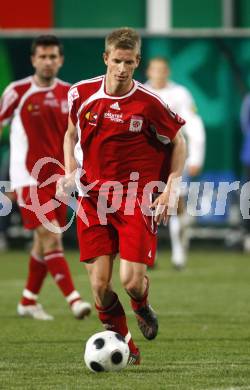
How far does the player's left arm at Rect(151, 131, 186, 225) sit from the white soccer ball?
32.8 inches

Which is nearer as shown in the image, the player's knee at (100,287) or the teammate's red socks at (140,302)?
the player's knee at (100,287)

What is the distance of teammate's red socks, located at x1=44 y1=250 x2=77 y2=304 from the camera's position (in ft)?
34.8

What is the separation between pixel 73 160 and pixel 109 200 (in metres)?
0.40

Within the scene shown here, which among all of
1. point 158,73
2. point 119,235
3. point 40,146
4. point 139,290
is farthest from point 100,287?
point 158,73

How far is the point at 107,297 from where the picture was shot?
7.82 m

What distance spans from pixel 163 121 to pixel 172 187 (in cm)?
45

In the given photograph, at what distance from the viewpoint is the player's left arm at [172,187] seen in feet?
25.1

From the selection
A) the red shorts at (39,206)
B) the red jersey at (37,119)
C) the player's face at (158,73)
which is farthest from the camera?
the player's face at (158,73)

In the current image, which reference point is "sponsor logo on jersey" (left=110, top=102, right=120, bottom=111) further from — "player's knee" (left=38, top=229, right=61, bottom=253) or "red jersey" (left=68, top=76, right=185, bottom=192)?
"player's knee" (left=38, top=229, right=61, bottom=253)

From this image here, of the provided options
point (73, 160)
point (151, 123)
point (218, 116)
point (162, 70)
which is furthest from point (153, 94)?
point (218, 116)

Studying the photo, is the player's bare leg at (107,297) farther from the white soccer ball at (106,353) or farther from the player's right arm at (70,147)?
the player's right arm at (70,147)

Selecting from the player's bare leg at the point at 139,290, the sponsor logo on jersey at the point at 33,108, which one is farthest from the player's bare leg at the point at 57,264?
the player's bare leg at the point at 139,290

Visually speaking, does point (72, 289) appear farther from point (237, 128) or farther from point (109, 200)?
point (237, 128)

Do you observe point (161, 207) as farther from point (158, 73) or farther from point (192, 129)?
point (192, 129)
